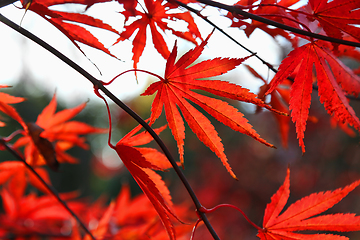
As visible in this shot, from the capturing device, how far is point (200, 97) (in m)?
0.39

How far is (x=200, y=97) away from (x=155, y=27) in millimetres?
216

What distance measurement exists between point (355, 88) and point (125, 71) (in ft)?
1.33

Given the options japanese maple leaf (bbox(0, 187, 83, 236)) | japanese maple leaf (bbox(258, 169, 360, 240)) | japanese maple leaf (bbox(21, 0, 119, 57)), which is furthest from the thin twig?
japanese maple leaf (bbox(0, 187, 83, 236))

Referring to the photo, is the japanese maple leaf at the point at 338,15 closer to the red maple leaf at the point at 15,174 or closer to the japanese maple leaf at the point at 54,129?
the japanese maple leaf at the point at 54,129

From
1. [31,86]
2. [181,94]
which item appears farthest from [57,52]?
[31,86]

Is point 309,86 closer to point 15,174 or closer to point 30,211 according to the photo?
point 15,174

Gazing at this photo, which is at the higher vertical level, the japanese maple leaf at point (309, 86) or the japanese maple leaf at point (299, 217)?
the japanese maple leaf at point (309, 86)

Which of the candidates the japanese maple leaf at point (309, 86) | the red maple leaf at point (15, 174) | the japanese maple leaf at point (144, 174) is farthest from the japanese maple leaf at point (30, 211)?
the japanese maple leaf at point (309, 86)

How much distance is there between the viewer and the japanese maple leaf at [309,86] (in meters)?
0.37

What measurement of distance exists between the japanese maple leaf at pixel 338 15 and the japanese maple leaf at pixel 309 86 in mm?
44

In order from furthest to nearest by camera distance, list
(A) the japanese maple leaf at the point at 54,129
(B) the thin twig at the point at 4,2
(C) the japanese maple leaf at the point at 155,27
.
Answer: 1. (A) the japanese maple leaf at the point at 54,129
2. (C) the japanese maple leaf at the point at 155,27
3. (B) the thin twig at the point at 4,2

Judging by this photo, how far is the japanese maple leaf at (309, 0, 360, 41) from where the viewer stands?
13.6 inches

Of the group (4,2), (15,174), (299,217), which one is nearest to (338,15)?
(299,217)

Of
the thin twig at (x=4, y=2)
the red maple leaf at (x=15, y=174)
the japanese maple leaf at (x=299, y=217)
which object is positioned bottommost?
the japanese maple leaf at (x=299, y=217)
